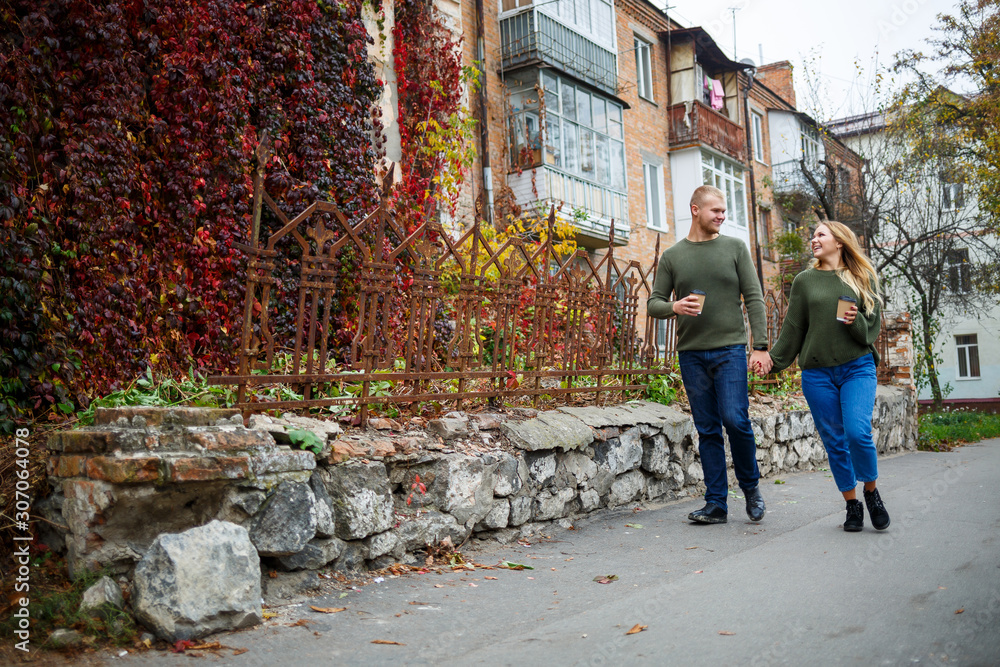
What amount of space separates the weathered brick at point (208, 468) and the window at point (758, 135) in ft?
89.7

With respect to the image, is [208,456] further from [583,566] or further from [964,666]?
[964,666]

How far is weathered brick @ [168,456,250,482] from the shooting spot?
118 inches

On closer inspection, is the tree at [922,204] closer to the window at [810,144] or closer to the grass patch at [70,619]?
the window at [810,144]

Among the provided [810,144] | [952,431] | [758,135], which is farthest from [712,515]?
[758,135]

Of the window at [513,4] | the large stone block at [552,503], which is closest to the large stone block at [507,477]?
the large stone block at [552,503]

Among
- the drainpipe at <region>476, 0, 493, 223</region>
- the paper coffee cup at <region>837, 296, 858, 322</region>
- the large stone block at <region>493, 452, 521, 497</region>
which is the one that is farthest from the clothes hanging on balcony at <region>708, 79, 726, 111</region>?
the large stone block at <region>493, 452, 521, 497</region>

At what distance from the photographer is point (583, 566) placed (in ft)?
12.9

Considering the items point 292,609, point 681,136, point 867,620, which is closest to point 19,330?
point 292,609

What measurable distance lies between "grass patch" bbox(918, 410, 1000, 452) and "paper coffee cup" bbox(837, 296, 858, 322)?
838 centimetres

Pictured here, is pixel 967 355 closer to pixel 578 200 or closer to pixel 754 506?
pixel 578 200

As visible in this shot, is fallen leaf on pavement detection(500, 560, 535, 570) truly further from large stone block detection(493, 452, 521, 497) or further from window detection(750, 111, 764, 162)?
window detection(750, 111, 764, 162)

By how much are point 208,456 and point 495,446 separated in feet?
6.04

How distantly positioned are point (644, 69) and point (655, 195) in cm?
360

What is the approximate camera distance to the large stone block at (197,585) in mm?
2801
